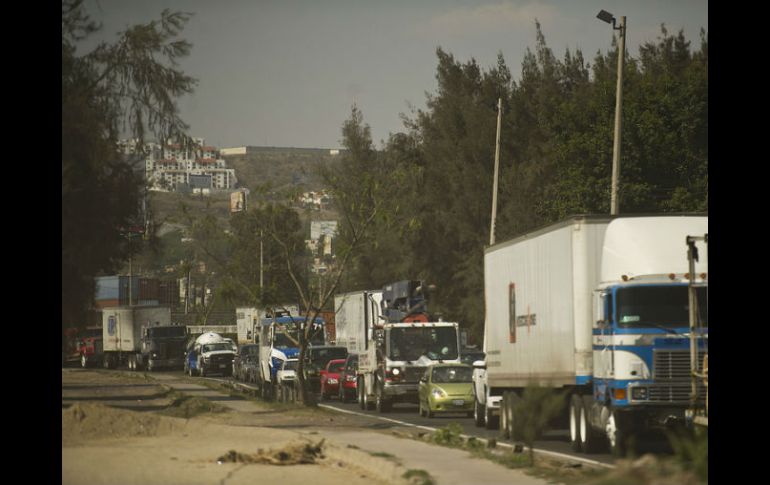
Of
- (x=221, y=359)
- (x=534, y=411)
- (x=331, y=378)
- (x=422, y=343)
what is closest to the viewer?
(x=534, y=411)

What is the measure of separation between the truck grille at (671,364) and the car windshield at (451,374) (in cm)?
1327

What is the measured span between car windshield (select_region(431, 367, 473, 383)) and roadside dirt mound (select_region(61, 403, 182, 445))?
9.69 m

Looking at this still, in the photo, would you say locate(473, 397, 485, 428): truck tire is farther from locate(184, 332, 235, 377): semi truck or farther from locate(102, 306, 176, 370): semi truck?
locate(102, 306, 176, 370): semi truck

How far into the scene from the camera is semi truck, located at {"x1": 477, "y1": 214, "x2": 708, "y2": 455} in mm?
21406

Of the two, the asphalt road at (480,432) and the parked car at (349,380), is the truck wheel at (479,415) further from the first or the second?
the parked car at (349,380)

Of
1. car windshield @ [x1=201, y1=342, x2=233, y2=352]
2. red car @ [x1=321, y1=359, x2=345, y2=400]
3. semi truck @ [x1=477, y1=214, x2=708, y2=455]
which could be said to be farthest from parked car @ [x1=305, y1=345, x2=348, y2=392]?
semi truck @ [x1=477, y1=214, x2=708, y2=455]

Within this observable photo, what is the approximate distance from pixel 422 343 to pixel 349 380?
694cm

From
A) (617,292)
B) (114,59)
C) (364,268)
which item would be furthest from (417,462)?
(364,268)

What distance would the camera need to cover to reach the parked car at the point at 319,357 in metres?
49.8

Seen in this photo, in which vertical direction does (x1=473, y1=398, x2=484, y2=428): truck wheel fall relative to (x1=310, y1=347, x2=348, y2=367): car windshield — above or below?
below

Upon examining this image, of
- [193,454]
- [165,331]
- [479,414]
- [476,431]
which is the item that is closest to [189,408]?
[479,414]

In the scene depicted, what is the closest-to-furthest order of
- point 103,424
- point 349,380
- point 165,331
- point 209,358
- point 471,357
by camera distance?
1. point 103,424
2. point 471,357
3. point 349,380
4. point 209,358
5. point 165,331

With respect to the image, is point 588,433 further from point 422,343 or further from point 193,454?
point 422,343

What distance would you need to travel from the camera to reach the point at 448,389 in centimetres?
3422
